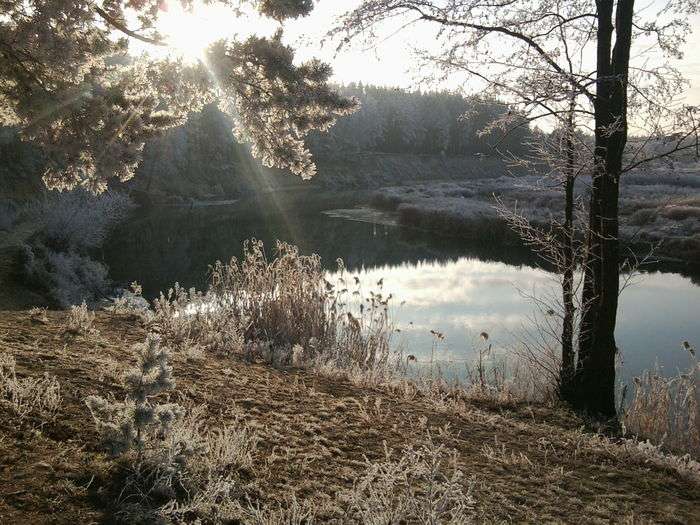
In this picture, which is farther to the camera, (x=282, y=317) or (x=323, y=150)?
(x=323, y=150)

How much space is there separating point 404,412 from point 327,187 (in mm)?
71384

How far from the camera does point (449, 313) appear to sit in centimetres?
1528

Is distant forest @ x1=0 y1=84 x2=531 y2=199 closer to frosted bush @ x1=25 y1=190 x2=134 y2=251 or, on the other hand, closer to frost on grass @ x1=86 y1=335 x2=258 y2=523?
frosted bush @ x1=25 y1=190 x2=134 y2=251

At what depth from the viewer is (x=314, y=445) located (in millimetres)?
3883

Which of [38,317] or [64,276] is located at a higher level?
[38,317]

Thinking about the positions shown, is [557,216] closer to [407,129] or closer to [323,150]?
[323,150]

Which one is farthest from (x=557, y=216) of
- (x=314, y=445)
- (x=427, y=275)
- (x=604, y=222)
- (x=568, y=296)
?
(x=314, y=445)

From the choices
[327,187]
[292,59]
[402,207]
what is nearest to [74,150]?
[292,59]

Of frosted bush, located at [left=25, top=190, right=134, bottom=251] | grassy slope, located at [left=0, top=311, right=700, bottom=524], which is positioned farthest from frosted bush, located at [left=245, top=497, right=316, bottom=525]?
frosted bush, located at [left=25, top=190, right=134, bottom=251]

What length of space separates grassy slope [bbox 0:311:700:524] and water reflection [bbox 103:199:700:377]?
3.50 metres

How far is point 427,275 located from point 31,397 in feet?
61.3

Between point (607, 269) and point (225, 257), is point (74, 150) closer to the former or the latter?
point (607, 269)

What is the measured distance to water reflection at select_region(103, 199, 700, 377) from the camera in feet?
41.4

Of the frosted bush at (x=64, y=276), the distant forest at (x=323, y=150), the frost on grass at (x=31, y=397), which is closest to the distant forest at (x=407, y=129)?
the distant forest at (x=323, y=150)
